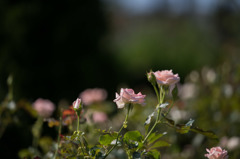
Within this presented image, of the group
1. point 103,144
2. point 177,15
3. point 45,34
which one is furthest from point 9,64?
point 177,15

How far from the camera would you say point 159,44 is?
9797 mm

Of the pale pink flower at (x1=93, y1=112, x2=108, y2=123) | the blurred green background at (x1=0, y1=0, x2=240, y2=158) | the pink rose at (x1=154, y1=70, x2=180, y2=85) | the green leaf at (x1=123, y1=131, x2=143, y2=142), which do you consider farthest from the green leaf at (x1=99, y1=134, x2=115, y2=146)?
the blurred green background at (x1=0, y1=0, x2=240, y2=158)

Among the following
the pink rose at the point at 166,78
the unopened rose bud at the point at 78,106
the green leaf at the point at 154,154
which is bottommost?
the green leaf at the point at 154,154

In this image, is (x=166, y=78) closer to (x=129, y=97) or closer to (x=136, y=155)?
(x=129, y=97)

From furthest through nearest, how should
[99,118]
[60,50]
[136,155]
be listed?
[60,50] < [99,118] < [136,155]

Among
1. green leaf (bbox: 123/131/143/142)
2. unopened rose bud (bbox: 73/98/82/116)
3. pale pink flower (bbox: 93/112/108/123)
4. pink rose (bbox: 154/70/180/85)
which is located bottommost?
pale pink flower (bbox: 93/112/108/123)

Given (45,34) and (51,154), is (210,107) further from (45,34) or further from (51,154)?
(45,34)

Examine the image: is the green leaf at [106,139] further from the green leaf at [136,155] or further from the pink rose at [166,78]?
the pink rose at [166,78]

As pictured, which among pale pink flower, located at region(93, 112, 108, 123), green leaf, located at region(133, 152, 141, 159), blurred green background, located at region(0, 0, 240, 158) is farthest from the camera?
blurred green background, located at region(0, 0, 240, 158)

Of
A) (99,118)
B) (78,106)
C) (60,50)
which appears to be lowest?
(99,118)

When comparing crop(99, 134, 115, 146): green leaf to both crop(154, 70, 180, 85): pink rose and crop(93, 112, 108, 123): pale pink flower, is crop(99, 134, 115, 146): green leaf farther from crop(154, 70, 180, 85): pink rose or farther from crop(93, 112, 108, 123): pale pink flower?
crop(93, 112, 108, 123): pale pink flower

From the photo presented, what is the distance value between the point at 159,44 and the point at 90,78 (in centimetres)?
542

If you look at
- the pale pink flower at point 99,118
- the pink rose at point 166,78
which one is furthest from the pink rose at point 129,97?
the pale pink flower at point 99,118

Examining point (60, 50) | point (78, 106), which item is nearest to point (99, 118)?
point (78, 106)
